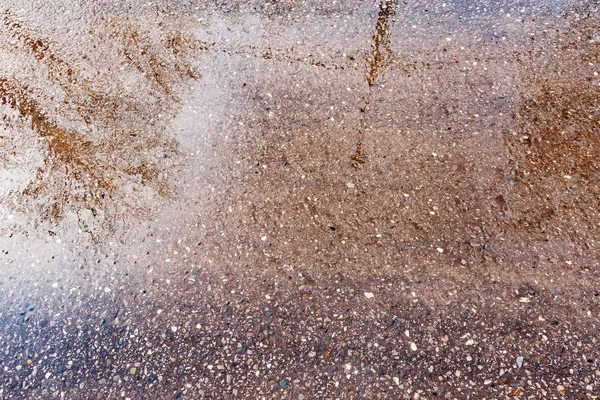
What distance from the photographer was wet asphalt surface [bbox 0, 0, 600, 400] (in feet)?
7.30

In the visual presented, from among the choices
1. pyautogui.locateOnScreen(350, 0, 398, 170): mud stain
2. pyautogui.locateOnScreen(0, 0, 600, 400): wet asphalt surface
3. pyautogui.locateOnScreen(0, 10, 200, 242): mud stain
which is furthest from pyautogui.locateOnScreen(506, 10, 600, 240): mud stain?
pyautogui.locateOnScreen(0, 10, 200, 242): mud stain

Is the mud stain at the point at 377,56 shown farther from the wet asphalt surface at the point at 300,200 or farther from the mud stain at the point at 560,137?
the mud stain at the point at 560,137

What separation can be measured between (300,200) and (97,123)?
171 cm

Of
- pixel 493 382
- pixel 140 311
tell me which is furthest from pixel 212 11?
pixel 493 382

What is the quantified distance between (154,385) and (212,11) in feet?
10.6

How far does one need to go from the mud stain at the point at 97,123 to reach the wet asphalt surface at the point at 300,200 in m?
0.02

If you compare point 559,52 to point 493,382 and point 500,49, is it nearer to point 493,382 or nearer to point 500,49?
point 500,49

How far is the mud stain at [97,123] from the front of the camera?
9.39 ft

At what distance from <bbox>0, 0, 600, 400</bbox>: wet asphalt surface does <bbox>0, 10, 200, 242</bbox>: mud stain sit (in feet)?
0.05

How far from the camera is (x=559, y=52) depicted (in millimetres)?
3473

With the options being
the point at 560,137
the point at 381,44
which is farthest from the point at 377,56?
the point at 560,137

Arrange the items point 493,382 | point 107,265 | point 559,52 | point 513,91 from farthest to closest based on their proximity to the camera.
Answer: point 559,52 → point 513,91 → point 107,265 → point 493,382

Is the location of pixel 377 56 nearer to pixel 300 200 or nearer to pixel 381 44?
pixel 381 44

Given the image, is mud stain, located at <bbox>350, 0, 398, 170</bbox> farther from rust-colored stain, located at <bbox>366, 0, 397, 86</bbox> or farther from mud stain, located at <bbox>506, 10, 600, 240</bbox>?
mud stain, located at <bbox>506, 10, 600, 240</bbox>
